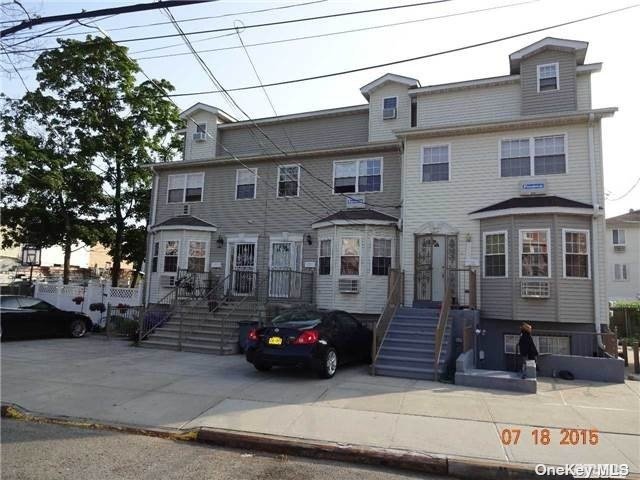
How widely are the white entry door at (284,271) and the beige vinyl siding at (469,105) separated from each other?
21.7 feet

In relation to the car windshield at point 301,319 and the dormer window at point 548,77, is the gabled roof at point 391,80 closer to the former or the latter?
the dormer window at point 548,77

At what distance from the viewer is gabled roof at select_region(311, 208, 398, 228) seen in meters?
15.6

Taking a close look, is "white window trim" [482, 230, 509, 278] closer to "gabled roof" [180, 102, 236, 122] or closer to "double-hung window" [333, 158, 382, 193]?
"double-hung window" [333, 158, 382, 193]

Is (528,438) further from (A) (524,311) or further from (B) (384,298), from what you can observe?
(B) (384,298)

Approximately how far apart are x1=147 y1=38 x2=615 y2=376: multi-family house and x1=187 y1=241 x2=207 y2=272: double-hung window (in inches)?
2.3

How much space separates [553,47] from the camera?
14867 millimetres

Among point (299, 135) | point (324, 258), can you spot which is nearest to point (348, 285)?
point (324, 258)

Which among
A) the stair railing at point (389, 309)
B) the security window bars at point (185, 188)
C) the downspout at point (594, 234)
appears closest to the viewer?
the stair railing at point (389, 309)

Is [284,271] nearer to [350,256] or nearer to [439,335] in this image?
[350,256]

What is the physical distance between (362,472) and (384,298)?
411 inches

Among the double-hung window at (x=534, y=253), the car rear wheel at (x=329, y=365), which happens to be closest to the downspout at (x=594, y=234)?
the double-hung window at (x=534, y=253)

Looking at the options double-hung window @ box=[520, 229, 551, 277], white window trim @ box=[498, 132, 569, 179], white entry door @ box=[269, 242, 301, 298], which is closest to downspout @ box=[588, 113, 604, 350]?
white window trim @ box=[498, 132, 569, 179]


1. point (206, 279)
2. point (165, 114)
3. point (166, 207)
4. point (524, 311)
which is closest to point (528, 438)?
point (524, 311)

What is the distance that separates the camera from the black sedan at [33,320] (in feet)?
47.9
